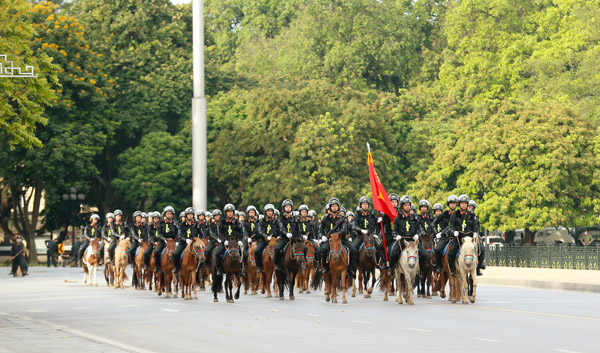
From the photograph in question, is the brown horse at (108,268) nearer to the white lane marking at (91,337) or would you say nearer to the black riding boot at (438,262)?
the black riding boot at (438,262)

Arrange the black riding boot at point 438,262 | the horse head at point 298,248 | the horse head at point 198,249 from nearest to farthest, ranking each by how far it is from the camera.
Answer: the black riding boot at point 438,262
the horse head at point 298,248
the horse head at point 198,249

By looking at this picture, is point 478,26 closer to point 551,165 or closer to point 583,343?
point 551,165

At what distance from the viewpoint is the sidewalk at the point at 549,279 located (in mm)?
33438

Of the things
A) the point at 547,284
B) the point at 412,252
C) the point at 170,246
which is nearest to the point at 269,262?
the point at 170,246

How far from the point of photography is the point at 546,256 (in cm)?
4772

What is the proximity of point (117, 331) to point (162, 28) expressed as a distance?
5106 centimetres

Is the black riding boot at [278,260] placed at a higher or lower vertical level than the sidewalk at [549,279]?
higher

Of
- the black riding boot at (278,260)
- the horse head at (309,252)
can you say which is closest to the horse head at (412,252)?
the horse head at (309,252)

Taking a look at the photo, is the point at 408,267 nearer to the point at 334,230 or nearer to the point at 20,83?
the point at 334,230

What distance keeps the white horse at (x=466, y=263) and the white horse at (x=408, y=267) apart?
97cm

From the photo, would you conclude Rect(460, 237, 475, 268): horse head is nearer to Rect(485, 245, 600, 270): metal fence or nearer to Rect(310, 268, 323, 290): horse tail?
Rect(310, 268, 323, 290): horse tail

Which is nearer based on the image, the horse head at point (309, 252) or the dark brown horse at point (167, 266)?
the horse head at point (309, 252)

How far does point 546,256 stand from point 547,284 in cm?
1280

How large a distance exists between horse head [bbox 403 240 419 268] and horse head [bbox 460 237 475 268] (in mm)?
1017
